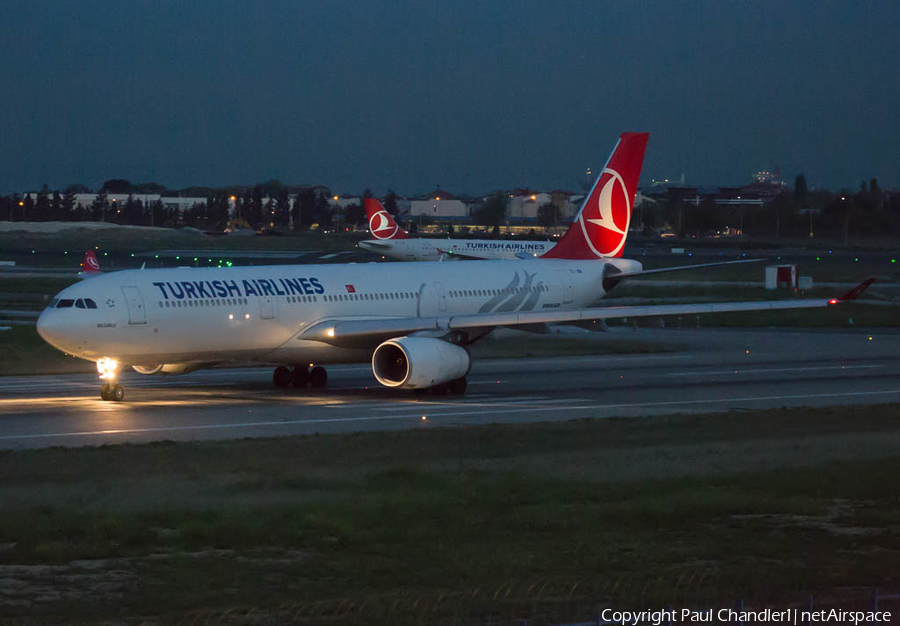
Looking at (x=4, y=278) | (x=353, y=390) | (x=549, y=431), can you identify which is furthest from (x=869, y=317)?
(x=4, y=278)

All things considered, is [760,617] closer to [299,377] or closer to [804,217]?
[299,377]

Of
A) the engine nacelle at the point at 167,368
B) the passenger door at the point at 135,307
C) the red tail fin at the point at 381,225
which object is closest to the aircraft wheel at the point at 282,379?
the engine nacelle at the point at 167,368

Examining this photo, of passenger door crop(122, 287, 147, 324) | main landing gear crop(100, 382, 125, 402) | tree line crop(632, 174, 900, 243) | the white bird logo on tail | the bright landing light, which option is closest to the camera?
passenger door crop(122, 287, 147, 324)

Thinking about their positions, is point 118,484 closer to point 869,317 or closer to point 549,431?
point 549,431

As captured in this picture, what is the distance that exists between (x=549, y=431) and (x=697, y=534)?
375 inches

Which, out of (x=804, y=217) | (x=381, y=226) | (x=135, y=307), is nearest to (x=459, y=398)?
(x=135, y=307)

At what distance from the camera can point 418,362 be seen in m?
31.4

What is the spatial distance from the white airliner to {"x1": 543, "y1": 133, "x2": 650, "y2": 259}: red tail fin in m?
3.30

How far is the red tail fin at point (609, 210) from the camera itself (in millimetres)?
41781

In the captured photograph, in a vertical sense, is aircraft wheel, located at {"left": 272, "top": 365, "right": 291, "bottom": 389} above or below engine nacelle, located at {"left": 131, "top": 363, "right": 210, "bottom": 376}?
below

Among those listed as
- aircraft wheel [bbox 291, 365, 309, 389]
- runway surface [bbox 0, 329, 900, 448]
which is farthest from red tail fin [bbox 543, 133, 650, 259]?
aircraft wheel [bbox 291, 365, 309, 389]

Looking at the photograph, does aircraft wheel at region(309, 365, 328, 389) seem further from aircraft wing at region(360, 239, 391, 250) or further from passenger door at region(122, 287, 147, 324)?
aircraft wing at region(360, 239, 391, 250)

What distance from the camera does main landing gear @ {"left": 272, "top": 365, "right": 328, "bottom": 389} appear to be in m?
34.7

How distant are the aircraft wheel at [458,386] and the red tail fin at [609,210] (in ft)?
31.9
